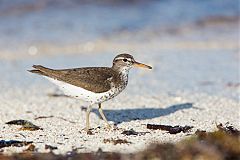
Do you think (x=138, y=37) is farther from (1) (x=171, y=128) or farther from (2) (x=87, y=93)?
(1) (x=171, y=128)

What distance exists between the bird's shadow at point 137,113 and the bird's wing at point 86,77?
80 centimetres

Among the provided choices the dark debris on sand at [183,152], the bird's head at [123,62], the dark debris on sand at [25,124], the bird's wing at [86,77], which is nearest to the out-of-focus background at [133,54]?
the dark debris on sand at [25,124]

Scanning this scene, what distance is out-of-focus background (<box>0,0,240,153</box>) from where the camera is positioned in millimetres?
7863

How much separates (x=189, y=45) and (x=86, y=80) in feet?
27.4

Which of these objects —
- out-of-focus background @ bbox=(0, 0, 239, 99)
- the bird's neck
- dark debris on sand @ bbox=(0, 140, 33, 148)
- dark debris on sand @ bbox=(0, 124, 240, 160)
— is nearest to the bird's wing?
the bird's neck

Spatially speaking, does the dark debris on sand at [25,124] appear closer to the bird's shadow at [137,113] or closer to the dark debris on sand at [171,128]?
the bird's shadow at [137,113]

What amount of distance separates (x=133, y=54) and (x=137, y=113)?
Result: 5.48 metres

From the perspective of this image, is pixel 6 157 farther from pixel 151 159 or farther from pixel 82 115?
pixel 82 115

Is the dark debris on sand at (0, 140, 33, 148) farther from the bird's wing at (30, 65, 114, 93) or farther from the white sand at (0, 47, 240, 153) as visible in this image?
the bird's wing at (30, 65, 114, 93)

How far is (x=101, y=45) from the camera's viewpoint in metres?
15.6

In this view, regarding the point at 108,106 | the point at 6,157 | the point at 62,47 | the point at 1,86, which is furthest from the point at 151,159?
the point at 62,47

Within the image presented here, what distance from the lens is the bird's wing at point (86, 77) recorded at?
24.2 ft

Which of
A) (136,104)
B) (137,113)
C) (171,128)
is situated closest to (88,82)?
(171,128)

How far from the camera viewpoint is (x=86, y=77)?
749cm
